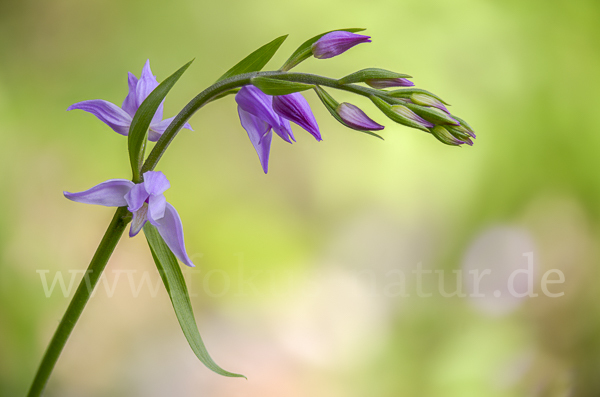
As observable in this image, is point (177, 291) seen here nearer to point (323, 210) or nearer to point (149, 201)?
point (149, 201)

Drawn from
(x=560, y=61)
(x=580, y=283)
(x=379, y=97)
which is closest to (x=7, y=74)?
(x=379, y=97)

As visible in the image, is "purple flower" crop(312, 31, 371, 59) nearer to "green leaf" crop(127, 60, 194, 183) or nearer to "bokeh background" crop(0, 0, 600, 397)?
"green leaf" crop(127, 60, 194, 183)

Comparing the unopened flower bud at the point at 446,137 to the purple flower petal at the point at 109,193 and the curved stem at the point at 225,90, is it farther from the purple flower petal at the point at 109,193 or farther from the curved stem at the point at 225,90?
the purple flower petal at the point at 109,193

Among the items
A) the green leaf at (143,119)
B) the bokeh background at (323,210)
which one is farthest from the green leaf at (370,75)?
the bokeh background at (323,210)

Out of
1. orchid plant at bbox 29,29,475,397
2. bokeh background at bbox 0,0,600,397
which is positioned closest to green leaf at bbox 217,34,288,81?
orchid plant at bbox 29,29,475,397

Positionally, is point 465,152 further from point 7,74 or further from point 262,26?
point 7,74

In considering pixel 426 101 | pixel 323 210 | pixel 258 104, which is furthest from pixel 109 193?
pixel 323 210
